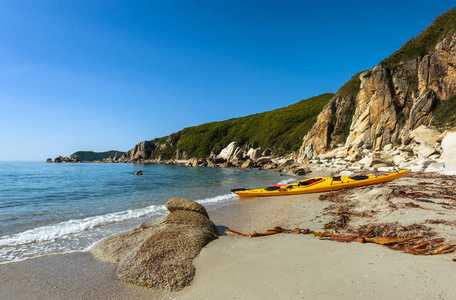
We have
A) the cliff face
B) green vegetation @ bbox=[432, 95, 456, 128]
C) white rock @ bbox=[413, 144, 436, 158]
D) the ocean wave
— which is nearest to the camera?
the ocean wave

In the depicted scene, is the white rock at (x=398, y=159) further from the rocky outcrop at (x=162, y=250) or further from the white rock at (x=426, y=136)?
the rocky outcrop at (x=162, y=250)

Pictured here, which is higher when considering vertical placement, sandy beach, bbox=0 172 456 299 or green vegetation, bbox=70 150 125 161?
green vegetation, bbox=70 150 125 161

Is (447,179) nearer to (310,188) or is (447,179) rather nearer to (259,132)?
(310,188)

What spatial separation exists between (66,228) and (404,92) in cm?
3483

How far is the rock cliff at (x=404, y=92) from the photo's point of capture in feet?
78.2

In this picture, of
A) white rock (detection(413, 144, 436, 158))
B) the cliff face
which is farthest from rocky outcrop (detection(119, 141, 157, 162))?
white rock (detection(413, 144, 436, 158))

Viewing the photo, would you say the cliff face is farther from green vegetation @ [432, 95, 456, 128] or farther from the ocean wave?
the ocean wave

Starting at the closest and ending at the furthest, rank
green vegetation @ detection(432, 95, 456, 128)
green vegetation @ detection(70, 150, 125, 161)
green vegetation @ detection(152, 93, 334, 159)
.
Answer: green vegetation @ detection(432, 95, 456, 128), green vegetation @ detection(152, 93, 334, 159), green vegetation @ detection(70, 150, 125, 161)

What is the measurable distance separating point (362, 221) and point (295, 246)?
9.35 ft

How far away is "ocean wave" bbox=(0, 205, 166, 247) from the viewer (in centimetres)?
667

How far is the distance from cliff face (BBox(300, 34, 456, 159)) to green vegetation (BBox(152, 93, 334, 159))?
25.6 m

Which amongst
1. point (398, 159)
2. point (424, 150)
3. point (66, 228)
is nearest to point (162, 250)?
point (66, 228)

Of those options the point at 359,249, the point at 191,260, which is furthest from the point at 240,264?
the point at 359,249

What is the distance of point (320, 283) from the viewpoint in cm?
330
